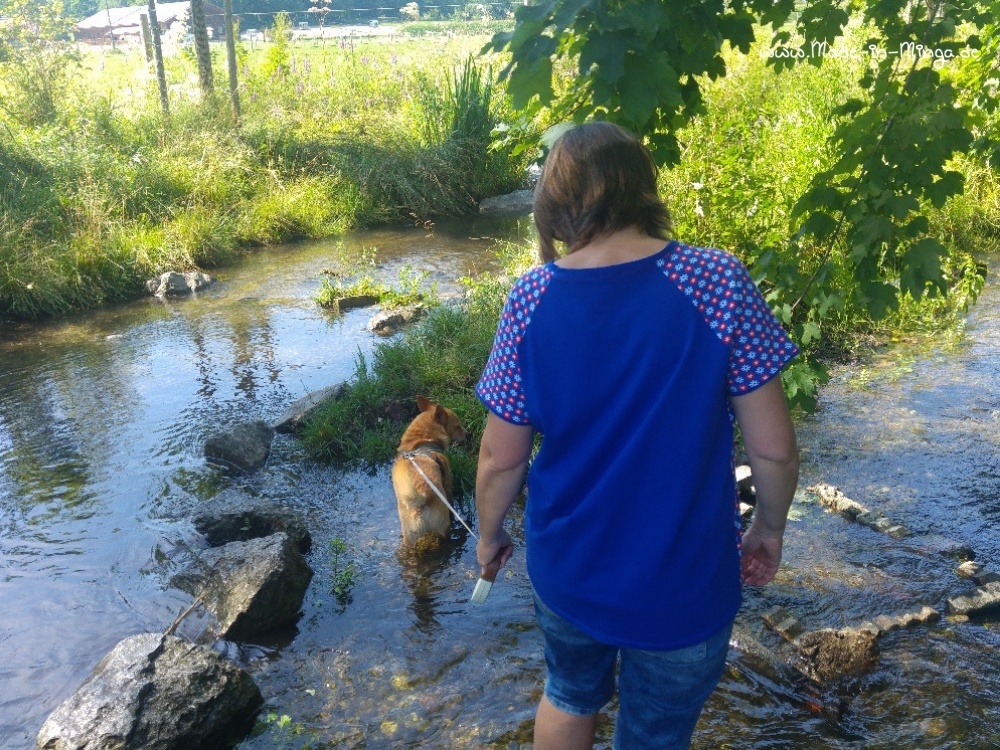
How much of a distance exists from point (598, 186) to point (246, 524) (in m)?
3.89

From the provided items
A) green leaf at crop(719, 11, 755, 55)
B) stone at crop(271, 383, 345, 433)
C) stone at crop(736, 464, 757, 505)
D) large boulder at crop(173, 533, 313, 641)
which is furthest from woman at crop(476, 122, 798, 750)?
stone at crop(271, 383, 345, 433)

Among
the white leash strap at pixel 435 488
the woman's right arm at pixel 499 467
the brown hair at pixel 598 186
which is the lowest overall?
the white leash strap at pixel 435 488

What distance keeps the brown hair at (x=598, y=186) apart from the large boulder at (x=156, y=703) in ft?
8.39

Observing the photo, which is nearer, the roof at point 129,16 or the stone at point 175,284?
the stone at point 175,284

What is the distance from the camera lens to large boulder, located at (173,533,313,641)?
14.0 ft

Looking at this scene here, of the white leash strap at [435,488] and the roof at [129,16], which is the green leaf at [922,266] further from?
the roof at [129,16]

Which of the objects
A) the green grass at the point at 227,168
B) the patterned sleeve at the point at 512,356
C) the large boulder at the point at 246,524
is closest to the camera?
the patterned sleeve at the point at 512,356

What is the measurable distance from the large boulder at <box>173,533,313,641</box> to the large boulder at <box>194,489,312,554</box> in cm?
38

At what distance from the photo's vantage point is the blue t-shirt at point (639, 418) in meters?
1.89

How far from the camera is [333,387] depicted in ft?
22.9

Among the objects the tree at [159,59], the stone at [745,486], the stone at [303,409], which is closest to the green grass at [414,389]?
the stone at [303,409]

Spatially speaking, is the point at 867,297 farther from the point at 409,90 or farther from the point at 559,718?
the point at 409,90

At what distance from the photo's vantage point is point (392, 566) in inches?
194

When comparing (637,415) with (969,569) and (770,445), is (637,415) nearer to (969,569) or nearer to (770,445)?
(770,445)
